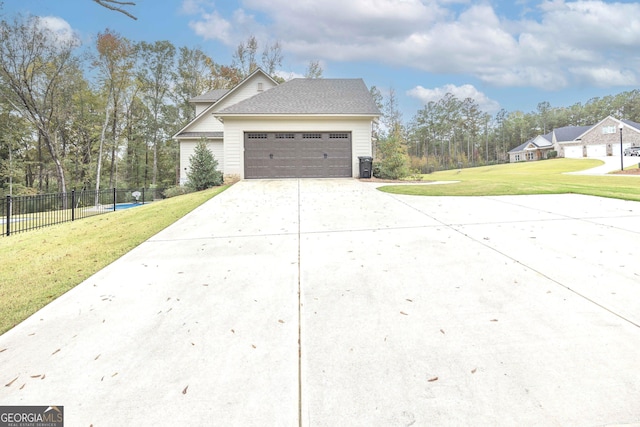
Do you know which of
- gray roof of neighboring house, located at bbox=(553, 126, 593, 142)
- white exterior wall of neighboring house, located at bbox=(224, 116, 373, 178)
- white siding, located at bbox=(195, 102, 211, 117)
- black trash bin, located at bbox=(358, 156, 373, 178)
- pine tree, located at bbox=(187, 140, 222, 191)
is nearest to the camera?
pine tree, located at bbox=(187, 140, 222, 191)

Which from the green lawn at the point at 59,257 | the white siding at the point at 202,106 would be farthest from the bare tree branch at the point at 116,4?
the white siding at the point at 202,106

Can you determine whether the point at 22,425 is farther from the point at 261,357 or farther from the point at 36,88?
the point at 36,88

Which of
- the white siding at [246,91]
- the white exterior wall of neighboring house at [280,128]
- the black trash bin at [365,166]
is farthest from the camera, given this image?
the white siding at [246,91]

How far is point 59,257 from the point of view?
5223 mm

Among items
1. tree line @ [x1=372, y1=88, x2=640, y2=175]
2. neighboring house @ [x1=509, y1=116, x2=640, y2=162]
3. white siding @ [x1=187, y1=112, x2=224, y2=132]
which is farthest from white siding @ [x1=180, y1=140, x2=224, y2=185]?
neighboring house @ [x1=509, y1=116, x2=640, y2=162]

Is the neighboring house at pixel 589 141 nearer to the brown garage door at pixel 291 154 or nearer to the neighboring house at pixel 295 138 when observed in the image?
the neighboring house at pixel 295 138

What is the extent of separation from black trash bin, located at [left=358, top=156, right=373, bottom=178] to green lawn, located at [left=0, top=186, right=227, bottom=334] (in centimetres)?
861

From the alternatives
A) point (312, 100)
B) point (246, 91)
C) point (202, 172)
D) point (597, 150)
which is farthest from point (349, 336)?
point (597, 150)

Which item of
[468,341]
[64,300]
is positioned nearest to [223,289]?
[64,300]

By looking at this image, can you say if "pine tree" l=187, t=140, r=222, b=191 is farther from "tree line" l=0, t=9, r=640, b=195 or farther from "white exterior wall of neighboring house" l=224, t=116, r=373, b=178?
"tree line" l=0, t=9, r=640, b=195

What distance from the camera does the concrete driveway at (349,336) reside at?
6.02 ft

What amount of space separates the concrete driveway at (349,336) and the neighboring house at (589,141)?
170 feet

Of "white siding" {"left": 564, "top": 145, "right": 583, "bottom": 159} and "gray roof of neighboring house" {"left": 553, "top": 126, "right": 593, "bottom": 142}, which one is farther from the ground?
"gray roof of neighboring house" {"left": 553, "top": 126, "right": 593, "bottom": 142}

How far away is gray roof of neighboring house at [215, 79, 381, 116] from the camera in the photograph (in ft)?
49.4
